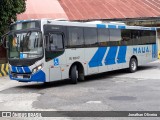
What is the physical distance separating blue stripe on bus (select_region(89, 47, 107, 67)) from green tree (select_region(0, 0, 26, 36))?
738cm

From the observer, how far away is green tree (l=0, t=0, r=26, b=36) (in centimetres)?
2165

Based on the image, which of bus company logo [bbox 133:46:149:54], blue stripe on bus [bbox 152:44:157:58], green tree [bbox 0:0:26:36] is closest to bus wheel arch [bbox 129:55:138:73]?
bus company logo [bbox 133:46:149:54]

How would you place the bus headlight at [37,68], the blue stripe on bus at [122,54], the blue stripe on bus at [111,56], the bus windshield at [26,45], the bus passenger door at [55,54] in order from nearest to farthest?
1. the bus headlight at [37,68]
2. the bus windshield at [26,45]
3. the bus passenger door at [55,54]
4. the blue stripe on bus at [111,56]
5. the blue stripe on bus at [122,54]

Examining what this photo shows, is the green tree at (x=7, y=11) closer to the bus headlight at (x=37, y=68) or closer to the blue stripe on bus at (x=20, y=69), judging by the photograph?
the blue stripe on bus at (x=20, y=69)

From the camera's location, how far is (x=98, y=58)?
17312 mm

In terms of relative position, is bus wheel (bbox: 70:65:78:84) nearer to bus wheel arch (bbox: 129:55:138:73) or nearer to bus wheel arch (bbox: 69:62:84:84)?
bus wheel arch (bbox: 69:62:84:84)

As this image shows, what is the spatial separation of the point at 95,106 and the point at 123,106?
821 mm

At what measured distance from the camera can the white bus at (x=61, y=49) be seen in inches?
562

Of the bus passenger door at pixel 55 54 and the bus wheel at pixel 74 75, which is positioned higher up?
the bus passenger door at pixel 55 54

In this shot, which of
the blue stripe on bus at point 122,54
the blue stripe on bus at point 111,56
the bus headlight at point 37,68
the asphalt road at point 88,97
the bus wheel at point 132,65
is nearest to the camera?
the asphalt road at point 88,97

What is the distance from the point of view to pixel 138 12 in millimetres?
32500

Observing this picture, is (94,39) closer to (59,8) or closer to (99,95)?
(99,95)

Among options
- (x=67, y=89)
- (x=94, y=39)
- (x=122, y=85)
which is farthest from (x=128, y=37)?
(x=67, y=89)

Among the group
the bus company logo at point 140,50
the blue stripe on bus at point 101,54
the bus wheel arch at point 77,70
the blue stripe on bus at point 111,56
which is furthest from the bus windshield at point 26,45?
the bus company logo at point 140,50
